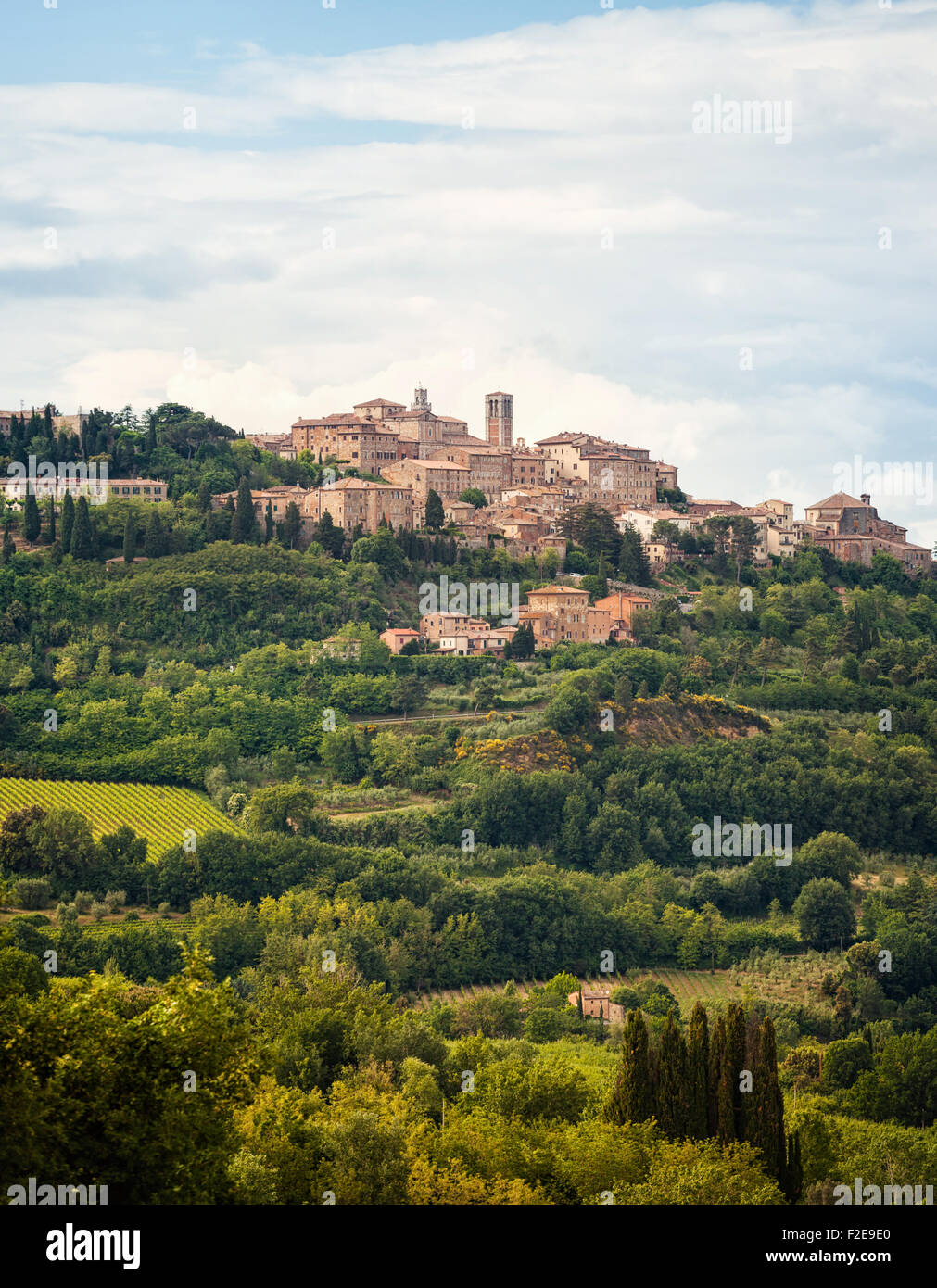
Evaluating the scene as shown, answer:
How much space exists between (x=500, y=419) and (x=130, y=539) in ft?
122

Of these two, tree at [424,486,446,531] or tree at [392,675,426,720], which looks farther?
tree at [424,486,446,531]

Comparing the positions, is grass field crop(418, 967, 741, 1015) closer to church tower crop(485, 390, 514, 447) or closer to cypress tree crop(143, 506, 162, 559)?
cypress tree crop(143, 506, 162, 559)

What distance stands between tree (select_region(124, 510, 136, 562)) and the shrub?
1015 inches

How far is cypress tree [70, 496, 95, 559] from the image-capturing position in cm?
6644

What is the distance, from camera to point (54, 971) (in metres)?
37.6

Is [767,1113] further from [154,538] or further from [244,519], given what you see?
[244,519]

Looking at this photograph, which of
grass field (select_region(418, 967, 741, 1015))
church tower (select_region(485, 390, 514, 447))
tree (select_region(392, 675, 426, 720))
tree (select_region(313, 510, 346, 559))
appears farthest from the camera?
church tower (select_region(485, 390, 514, 447))

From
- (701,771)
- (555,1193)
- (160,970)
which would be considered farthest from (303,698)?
(555,1193)

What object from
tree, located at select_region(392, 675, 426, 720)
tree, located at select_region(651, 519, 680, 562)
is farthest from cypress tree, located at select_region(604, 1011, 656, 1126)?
tree, located at select_region(651, 519, 680, 562)

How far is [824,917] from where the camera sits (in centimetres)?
5322

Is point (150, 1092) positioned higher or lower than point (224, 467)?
lower

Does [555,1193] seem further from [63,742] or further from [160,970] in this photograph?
[63,742]

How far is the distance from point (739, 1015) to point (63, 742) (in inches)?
1389

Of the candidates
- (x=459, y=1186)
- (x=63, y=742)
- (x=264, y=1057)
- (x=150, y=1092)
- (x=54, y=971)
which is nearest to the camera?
(x=150, y=1092)
